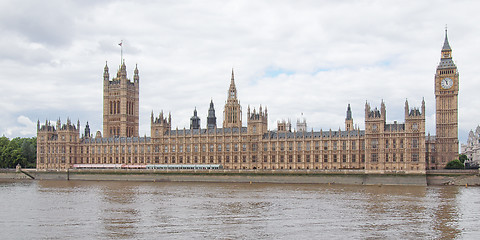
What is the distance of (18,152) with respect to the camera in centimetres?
15750

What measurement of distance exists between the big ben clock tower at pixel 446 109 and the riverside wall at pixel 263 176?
63.6 ft

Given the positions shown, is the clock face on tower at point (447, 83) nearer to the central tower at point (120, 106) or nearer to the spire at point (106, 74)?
the central tower at point (120, 106)

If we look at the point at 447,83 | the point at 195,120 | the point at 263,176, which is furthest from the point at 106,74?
the point at 447,83

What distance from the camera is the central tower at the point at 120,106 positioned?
605 ft

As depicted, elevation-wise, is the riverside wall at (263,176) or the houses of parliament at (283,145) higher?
the houses of parliament at (283,145)

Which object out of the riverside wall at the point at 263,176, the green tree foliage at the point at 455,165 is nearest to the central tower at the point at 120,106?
the riverside wall at the point at 263,176

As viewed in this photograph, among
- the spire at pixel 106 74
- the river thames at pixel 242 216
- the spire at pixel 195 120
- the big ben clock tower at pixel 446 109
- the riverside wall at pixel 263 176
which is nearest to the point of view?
the river thames at pixel 242 216

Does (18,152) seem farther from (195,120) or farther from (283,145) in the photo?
(283,145)

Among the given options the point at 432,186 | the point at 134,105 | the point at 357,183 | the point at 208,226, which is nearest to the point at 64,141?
the point at 134,105

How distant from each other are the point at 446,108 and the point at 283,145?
135 ft

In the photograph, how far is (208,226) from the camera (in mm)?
51875

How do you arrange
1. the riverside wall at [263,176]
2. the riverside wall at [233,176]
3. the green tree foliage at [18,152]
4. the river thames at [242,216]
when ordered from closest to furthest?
the river thames at [242,216] → the riverside wall at [263,176] → the riverside wall at [233,176] → the green tree foliage at [18,152]

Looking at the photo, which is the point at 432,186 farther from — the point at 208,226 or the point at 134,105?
the point at 134,105

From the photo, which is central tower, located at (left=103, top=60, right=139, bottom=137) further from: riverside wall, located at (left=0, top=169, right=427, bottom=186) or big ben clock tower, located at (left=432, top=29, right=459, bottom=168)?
big ben clock tower, located at (left=432, top=29, right=459, bottom=168)
